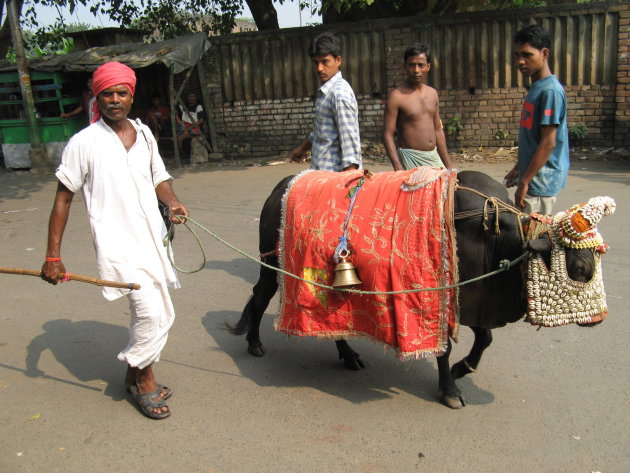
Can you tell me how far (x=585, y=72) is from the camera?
1080cm

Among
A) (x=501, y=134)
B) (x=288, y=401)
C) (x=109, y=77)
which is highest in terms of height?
(x=109, y=77)

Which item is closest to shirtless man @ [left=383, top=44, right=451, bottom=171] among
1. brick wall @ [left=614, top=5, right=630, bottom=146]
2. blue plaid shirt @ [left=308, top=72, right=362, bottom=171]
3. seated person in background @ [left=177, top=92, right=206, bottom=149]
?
blue plaid shirt @ [left=308, top=72, right=362, bottom=171]

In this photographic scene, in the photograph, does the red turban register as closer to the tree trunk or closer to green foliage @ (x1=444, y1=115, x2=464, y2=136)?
green foliage @ (x1=444, y1=115, x2=464, y2=136)

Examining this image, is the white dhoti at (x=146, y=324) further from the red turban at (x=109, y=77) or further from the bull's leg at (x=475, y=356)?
the bull's leg at (x=475, y=356)

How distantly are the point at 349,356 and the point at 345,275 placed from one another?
2.83ft

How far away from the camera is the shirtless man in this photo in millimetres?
4969

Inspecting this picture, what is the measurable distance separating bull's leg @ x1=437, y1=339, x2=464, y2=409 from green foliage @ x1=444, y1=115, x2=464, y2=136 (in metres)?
8.80

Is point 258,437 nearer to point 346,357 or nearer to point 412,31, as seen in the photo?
point 346,357

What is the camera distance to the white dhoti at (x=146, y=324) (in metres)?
3.32

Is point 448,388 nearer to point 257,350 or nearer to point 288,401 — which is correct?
point 288,401

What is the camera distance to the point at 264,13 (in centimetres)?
1365

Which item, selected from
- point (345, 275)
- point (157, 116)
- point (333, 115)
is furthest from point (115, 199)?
point (157, 116)

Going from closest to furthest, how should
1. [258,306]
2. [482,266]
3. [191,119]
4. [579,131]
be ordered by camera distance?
[482,266] → [258,306] → [579,131] → [191,119]

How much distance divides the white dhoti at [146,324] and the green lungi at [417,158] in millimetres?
2365
